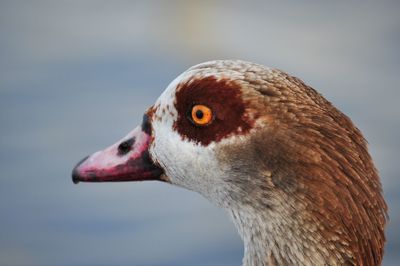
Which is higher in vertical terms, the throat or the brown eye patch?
the brown eye patch

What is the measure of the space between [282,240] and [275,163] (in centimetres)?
36

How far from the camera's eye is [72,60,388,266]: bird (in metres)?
5.47

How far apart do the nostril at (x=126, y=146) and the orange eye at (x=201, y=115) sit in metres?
0.54

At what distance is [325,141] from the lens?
5516 mm

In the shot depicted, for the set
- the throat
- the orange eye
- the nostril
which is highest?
the orange eye

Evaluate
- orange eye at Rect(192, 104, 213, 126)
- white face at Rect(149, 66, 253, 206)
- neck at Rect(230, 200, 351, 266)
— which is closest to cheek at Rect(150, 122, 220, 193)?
white face at Rect(149, 66, 253, 206)

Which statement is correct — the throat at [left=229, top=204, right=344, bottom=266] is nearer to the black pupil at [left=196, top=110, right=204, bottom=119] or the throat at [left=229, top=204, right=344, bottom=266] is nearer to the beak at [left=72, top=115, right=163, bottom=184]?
the black pupil at [left=196, top=110, right=204, bottom=119]

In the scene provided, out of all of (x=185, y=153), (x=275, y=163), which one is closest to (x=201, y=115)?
(x=185, y=153)

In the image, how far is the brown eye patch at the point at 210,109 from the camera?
5.73m

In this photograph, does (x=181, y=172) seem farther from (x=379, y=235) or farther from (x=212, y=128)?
(x=379, y=235)

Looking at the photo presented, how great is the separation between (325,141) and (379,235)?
0.50m

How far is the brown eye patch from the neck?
395 millimetres

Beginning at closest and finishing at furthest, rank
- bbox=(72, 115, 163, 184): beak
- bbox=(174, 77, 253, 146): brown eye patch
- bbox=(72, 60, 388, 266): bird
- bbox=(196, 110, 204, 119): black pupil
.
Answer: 1. bbox=(72, 60, 388, 266): bird
2. bbox=(174, 77, 253, 146): brown eye patch
3. bbox=(196, 110, 204, 119): black pupil
4. bbox=(72, 115, 163, 184): beak

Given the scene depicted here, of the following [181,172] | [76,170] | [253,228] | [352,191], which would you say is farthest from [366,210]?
[76,170]
